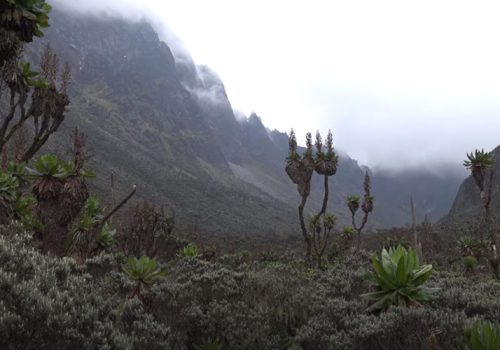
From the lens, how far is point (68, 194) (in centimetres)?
1556

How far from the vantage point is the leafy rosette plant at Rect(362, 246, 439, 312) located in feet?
28.4

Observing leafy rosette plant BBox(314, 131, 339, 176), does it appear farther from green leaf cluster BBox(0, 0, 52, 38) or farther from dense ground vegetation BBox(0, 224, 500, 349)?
green leaf cluster BBox(0, 0, 52, 38)

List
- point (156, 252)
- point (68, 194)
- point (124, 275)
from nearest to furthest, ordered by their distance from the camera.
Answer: point (124, 275) < point (68, 194) < point (156, 252)

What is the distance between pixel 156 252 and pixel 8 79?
15419 mm

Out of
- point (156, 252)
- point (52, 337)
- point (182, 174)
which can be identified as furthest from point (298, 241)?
point (52, 337)

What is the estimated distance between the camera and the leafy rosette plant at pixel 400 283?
8656mm

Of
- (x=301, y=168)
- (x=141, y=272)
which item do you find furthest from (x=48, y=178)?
(x=301, y=168)

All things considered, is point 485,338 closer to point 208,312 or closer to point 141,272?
point 208,312

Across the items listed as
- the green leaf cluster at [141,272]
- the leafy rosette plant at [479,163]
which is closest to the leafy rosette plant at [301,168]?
the leafy rosette plant at [479,163]

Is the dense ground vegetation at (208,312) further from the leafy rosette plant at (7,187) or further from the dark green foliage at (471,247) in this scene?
the dark green foliage at (471,247)

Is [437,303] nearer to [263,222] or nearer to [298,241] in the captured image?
[298,241]

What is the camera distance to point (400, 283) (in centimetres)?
880

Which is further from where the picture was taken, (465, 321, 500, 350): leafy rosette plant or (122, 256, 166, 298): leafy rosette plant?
(122, 256, 166, 298): leafy rosette plant

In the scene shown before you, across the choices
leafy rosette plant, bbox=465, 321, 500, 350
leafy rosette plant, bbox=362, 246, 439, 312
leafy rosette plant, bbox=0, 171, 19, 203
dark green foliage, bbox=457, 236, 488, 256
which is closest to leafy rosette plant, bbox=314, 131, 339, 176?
dark green foliage, bbox=457, 236, 488, 256
